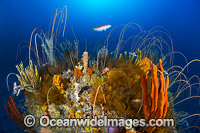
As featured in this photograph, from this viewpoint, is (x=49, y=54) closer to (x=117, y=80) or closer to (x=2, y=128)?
(x=117, y=80)

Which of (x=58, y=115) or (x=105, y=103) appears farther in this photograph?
(x=58, y=115)

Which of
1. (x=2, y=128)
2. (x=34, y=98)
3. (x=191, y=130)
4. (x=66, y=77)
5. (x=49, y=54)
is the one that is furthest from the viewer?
(x=191, y=130)

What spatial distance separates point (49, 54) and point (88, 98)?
2.19m

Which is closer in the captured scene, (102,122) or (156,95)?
(156,95)

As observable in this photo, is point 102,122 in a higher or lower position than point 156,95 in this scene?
lower

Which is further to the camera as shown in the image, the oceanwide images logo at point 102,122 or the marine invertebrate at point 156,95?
the oceanwide images logo at point 102,122

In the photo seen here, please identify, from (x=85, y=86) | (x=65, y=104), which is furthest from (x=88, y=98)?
(x=65, y=104)

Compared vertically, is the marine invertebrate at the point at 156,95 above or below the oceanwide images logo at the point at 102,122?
above

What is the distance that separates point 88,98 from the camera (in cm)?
267

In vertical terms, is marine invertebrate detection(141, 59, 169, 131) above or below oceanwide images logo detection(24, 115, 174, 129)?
above

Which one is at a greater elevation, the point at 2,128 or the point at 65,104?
the point at 65,104

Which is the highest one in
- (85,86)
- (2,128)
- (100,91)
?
(85,86)

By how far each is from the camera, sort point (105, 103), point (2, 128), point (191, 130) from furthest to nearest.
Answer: point (191, 130)
point (2, 128)
point (105, 103)

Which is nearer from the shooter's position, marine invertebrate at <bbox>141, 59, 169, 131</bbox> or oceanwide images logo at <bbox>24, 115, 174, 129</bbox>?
marine invertebrate at <bbox>141, 59, 169, 131</bbox>
